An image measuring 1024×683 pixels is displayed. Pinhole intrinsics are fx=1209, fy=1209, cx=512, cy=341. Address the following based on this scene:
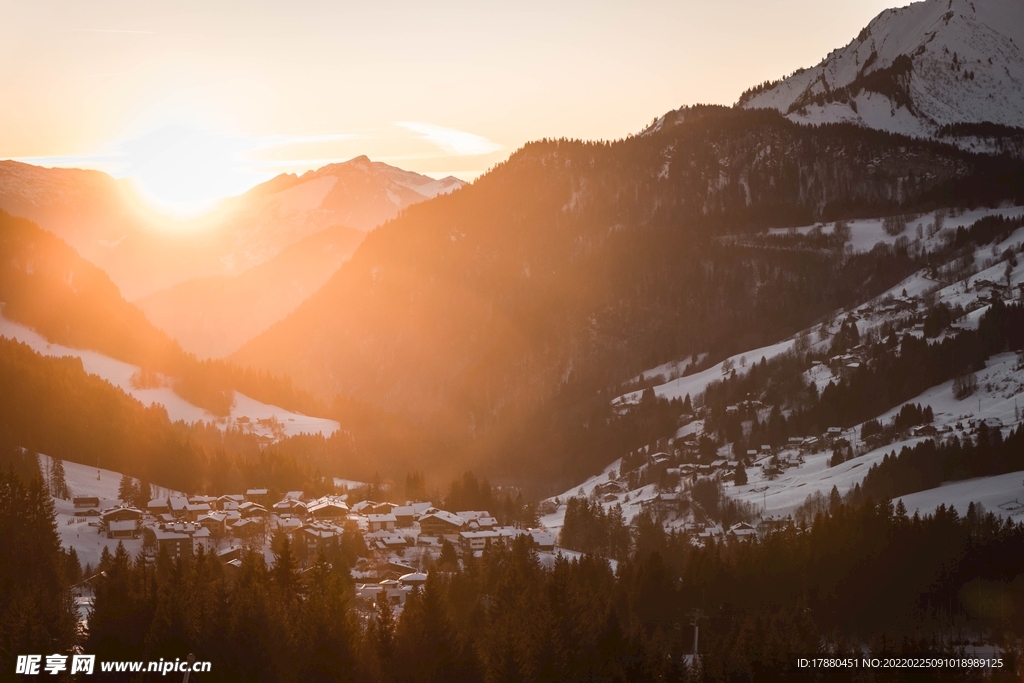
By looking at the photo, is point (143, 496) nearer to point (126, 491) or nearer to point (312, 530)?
point (126, 491)

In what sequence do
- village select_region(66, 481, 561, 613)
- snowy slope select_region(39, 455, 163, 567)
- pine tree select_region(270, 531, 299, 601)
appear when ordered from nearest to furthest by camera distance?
1. pine tree select_region(270, 531, 299, 601)
2. village select_region(66, 481, 561, 613)
3. snowy slope select_region(39, 455, 163, 567)

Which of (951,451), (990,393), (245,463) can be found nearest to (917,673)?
(951,451)

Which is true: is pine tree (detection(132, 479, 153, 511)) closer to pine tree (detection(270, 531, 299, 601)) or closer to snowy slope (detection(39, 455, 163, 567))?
snowy slope (detection(39, 455, 163, 567))

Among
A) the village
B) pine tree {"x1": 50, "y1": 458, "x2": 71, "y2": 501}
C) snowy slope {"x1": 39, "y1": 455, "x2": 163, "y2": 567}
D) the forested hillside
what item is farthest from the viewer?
the forested hillside

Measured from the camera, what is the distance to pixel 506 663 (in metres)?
75.0

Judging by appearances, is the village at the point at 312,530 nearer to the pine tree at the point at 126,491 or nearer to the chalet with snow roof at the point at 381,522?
the chalet with snow roof at the point at 381,522

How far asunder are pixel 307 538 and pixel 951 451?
91071 millimetres

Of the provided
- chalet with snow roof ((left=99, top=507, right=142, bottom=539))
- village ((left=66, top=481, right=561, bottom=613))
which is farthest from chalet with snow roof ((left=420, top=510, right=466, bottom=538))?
Answer: chalet with snow roof ((left=99, top=507, right=142, bottom=539))

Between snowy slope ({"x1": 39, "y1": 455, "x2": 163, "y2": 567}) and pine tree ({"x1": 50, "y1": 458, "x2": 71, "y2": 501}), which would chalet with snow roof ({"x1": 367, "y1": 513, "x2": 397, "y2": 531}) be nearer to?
snowy slope ({"x1": 39, "y1": 455, "x2": 163, "y2": 567})

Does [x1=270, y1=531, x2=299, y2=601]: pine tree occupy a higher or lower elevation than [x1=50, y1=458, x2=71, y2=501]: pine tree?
lower

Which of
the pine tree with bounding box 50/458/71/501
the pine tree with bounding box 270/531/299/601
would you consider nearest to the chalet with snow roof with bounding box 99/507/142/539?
the pine tree with bounding box 50/458/71/501

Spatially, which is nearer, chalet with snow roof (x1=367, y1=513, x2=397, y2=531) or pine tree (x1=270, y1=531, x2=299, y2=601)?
pine tree (x1=270, y1=531, x2=299, y2=601)

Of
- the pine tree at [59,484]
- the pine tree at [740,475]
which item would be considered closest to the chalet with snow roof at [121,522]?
the pine tree at [59,484]

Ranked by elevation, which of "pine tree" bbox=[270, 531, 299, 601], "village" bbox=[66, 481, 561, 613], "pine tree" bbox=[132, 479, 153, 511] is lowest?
"pine tree" bbox=[270, 531, 299, 601]
